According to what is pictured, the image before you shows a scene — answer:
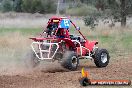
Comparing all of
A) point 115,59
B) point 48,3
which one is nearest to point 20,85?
point 115,59

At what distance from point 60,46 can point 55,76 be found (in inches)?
83.3

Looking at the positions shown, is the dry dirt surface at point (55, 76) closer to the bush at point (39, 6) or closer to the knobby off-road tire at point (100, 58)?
the knobby off-road tire at point (100, 58)

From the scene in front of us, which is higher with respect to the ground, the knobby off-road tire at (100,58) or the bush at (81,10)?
the knobby off-road tire at (100,58)

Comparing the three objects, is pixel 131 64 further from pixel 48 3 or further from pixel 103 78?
pixel 48 3

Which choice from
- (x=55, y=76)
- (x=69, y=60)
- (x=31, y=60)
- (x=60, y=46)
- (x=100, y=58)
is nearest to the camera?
(x=55, y=76)

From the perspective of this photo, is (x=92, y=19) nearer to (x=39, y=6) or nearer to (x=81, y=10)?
(x=81, y=10)

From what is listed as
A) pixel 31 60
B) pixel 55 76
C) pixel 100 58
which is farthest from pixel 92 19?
pixel 55 76

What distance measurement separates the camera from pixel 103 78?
524 inches

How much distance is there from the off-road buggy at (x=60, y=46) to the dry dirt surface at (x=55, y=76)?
1.38ft

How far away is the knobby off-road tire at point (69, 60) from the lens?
49.7 ft

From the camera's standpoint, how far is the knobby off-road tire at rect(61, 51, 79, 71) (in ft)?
49.7

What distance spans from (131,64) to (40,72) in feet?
12.5

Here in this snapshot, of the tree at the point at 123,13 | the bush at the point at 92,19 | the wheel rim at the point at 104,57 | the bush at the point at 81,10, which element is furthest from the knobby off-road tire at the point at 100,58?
the bush at the point at 81,10

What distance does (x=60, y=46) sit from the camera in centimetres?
1562
